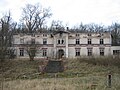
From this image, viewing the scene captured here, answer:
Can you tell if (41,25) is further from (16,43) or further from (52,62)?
(52,62)

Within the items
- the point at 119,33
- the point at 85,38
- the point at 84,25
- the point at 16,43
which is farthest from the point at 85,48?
the point at 84,25

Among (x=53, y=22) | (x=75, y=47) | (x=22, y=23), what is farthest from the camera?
(x=53, y=22)

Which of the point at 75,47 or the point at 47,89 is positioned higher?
the point at 75,47

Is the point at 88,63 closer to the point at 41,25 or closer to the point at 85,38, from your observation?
the point at 85,38

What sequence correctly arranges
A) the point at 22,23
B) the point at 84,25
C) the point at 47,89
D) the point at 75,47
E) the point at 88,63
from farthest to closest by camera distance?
the point at 84,25, the point at 22,23, the point at 75,47, the point at 88,63, the point at 47,89

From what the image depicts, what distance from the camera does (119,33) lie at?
3027 inches

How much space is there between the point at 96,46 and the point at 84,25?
30668 millimetres

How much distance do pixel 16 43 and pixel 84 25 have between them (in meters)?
35.1

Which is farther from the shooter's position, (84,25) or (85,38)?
(84,25)

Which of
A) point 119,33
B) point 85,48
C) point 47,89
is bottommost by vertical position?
point 47,89

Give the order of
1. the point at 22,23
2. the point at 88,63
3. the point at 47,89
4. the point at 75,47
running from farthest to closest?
1. the point at 22,23
2. the point at 75,47
3. the point at 88,63
4. the point at 47,89

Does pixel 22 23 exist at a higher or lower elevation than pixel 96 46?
higher

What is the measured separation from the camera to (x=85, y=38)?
58781 mm

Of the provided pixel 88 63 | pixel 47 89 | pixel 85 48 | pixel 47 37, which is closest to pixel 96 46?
pixel 85 48
